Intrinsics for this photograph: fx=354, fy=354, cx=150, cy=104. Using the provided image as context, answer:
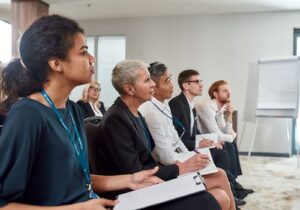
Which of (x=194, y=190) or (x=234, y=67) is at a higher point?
(x=234, y=67)

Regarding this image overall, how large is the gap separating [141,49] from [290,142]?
311 cm

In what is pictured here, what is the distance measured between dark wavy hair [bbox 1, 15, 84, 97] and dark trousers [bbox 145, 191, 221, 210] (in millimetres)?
656

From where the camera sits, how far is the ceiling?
221 inches

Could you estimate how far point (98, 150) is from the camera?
5.43 ft

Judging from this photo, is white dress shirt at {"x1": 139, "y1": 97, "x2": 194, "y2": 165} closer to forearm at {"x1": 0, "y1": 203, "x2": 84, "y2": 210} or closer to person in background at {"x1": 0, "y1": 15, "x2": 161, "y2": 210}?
person in background at {"x1": 0, "y1": 15, "x2": 161, "y2": 210}

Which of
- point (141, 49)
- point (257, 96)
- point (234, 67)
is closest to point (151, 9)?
point (141, 49)

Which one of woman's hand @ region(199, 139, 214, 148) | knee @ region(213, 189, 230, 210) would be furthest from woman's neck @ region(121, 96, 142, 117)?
woman's hand @ region(199, 139, 214, 148)

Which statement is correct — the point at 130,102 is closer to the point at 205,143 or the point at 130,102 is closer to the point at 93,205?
the point at 93,205

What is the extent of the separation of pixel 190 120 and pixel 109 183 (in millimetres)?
1750

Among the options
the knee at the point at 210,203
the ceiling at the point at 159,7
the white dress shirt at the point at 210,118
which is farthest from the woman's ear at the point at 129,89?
the ceiling at the point at 159,7

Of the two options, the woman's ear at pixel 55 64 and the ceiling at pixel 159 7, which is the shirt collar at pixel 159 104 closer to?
the woman's ear at pixel 55 64

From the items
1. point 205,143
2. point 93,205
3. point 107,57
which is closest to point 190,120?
point 205,143

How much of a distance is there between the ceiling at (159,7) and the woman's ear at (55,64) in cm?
455

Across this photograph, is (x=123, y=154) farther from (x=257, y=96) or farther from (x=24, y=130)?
(x=257, y=96)
